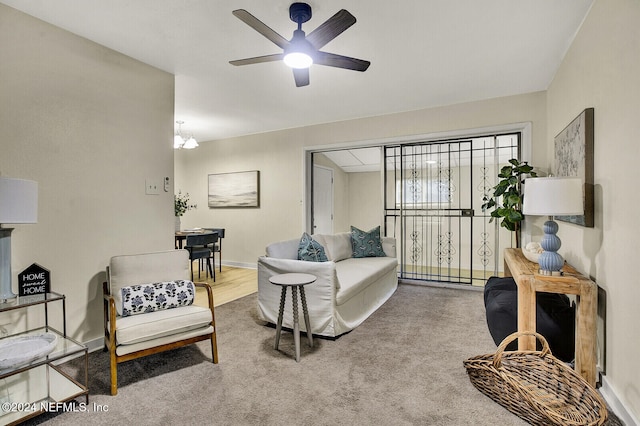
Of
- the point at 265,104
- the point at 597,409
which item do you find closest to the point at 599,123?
the point at 597,409

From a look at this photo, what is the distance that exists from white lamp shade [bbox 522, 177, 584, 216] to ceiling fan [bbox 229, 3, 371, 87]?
1.50m

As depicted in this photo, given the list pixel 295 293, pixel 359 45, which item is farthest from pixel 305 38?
pixel 295 293

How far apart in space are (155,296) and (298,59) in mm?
1998

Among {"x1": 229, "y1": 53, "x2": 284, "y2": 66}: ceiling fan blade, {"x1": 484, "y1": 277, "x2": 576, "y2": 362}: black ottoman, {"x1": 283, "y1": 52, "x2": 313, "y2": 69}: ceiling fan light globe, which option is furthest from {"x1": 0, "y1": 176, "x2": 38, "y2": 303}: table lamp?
{"x1": 484, "y1": 277, "x2": 576, "y2": 362}: black ottoman

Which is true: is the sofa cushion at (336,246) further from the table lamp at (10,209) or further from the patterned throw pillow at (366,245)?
the table lamp at (10,209)

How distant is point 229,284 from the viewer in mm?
5008

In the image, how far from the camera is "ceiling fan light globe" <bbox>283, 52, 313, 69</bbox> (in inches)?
92.3

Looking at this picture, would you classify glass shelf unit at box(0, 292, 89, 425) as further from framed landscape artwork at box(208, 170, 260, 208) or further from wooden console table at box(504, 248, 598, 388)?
framed landscape artwork at box(208, 170, 260, 208)

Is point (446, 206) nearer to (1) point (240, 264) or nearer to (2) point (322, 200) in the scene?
(2) point (322, 200)

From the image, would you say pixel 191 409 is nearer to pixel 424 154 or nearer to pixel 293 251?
pixel 293 251

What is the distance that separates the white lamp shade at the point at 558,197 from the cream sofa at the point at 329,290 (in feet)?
5.17

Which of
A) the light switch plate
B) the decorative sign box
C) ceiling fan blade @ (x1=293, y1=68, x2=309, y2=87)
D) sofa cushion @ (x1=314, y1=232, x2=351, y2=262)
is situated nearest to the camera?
the decorative sign box

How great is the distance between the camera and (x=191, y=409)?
1916 mm

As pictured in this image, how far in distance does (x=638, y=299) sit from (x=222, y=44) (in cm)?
325
